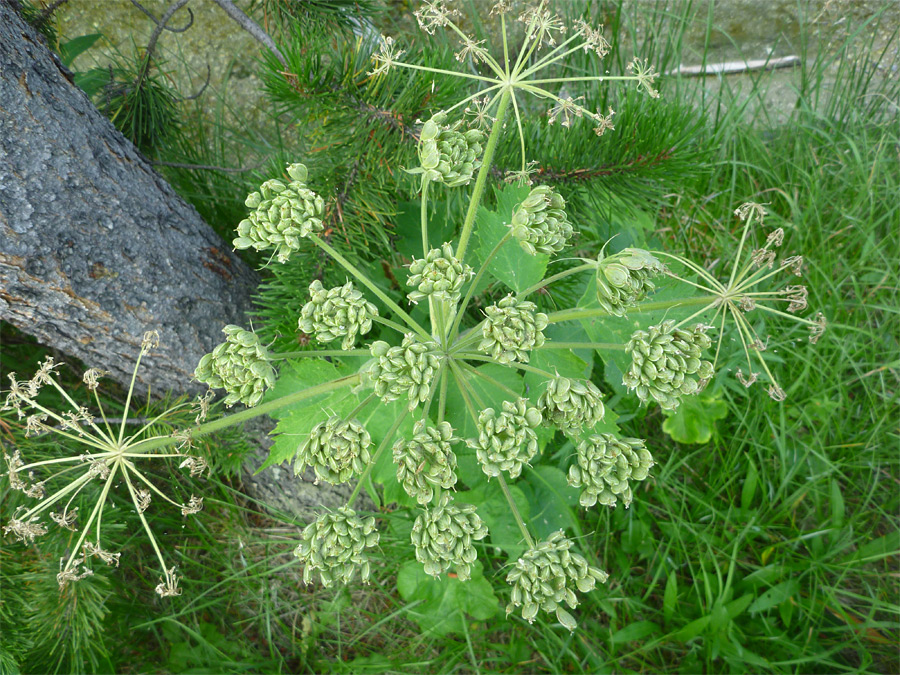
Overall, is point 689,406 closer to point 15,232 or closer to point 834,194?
point 834,194

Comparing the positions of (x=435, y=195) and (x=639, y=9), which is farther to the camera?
(x=639, y=9)

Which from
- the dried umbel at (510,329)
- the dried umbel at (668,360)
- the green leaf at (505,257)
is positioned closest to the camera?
the dried umbel at (510,329)

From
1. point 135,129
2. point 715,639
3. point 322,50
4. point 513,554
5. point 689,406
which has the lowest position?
point 715,639

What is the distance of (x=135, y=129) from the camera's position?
9.66ft

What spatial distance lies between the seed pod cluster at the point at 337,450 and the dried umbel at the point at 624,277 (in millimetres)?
899

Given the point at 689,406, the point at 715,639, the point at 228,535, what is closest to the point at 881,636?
the point at 715,639

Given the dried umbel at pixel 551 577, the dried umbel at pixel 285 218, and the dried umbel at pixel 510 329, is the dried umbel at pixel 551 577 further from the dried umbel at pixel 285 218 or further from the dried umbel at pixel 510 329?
the dried umbel at pixel 285 218

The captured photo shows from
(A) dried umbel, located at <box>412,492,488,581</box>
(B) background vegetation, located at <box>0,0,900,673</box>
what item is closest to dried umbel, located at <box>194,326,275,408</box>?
(A) dried umbel, located at <box>412,492,488,581</box>

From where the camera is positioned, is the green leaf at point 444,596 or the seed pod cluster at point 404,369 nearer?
the seed pod cluster at point 404,369

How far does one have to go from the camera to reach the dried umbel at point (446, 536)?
6.32 feet

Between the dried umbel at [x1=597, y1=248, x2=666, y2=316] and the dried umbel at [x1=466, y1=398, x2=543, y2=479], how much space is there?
0.44m

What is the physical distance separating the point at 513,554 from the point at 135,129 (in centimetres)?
284

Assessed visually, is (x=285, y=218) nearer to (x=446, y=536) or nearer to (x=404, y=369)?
(x=404, y=369)

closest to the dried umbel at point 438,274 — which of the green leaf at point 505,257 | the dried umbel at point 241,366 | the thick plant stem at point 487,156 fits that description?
the thick plant stem at point 487,156
